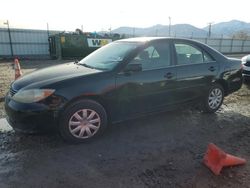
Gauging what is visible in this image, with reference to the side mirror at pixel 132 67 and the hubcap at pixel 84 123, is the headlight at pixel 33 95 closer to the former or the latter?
the hubcap at pixel 84 123

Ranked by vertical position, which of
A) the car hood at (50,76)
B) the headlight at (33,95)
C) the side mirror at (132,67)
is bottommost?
the headlight at (33,95)

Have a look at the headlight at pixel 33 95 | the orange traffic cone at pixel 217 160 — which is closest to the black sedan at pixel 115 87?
the headlight at pixel 33 95

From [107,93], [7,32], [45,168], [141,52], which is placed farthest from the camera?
[7,32]

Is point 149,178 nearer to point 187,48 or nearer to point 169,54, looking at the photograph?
point 169,54

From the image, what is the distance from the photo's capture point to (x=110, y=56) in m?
4.30

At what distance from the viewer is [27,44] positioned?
19875mm

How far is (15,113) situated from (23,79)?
66cm

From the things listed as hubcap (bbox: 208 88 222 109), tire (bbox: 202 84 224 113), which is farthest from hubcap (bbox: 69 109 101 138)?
hubcap (bbox: 208 88 222 109)

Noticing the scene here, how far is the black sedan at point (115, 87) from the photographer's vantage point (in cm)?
343

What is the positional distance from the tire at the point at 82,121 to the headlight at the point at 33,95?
0.35 metres

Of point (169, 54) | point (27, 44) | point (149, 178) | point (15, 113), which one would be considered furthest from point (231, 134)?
point (27, 44)

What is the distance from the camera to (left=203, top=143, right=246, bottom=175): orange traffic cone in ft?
9.89

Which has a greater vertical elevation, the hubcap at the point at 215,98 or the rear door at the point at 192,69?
the rear door at the point at 192,69

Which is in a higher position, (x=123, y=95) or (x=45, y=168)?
(x=123, y=95)
